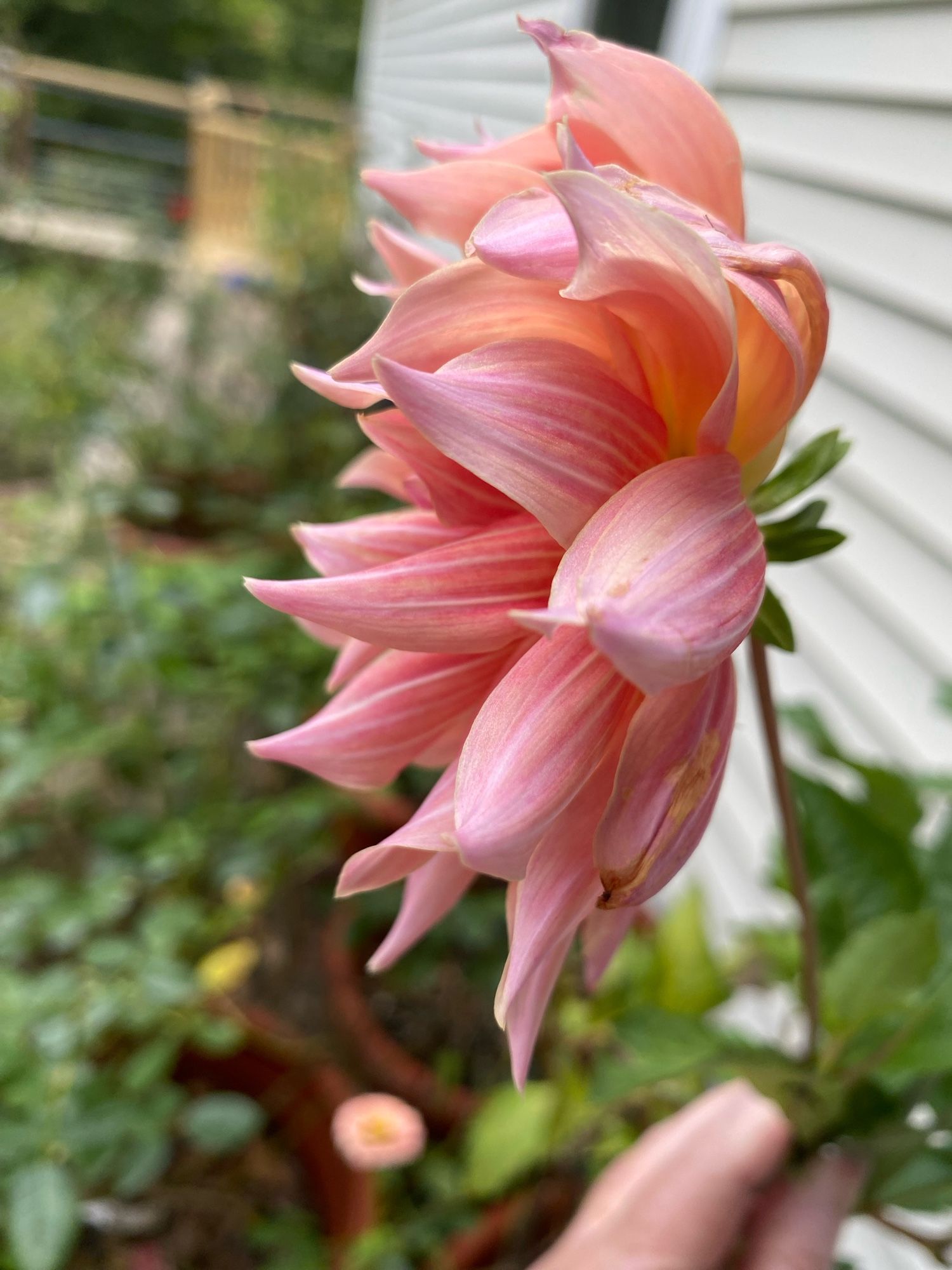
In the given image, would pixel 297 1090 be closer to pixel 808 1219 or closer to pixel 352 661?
pixel 808 1219

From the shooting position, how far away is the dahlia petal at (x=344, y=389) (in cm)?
29

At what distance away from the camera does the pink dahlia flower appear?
23 centimetres

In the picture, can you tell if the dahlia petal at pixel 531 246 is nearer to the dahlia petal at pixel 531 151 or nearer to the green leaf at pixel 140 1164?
the dahlia petal at pixel 531 151

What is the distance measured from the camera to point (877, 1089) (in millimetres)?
499

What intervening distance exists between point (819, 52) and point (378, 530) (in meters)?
1.47

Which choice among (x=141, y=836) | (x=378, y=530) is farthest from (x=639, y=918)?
(x=378, y=530)

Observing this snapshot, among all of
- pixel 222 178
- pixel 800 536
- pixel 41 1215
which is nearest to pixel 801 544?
pixel 800 536

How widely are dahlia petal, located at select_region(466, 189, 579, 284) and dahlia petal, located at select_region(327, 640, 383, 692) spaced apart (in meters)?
0.15

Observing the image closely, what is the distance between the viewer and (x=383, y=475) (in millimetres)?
368

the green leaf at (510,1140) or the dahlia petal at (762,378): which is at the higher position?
the dahlia petal at (762,378)

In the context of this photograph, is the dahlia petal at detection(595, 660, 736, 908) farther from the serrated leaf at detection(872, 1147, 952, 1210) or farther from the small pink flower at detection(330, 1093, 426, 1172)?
the small pink flower at detection(330, 1093, 426, 1172)

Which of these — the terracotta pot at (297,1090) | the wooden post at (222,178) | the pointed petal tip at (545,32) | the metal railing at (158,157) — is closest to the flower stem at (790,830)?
the pointed petal tip at (545,32)

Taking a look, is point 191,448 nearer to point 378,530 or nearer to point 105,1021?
point 105,1021

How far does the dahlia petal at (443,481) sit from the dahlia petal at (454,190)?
9 cm
